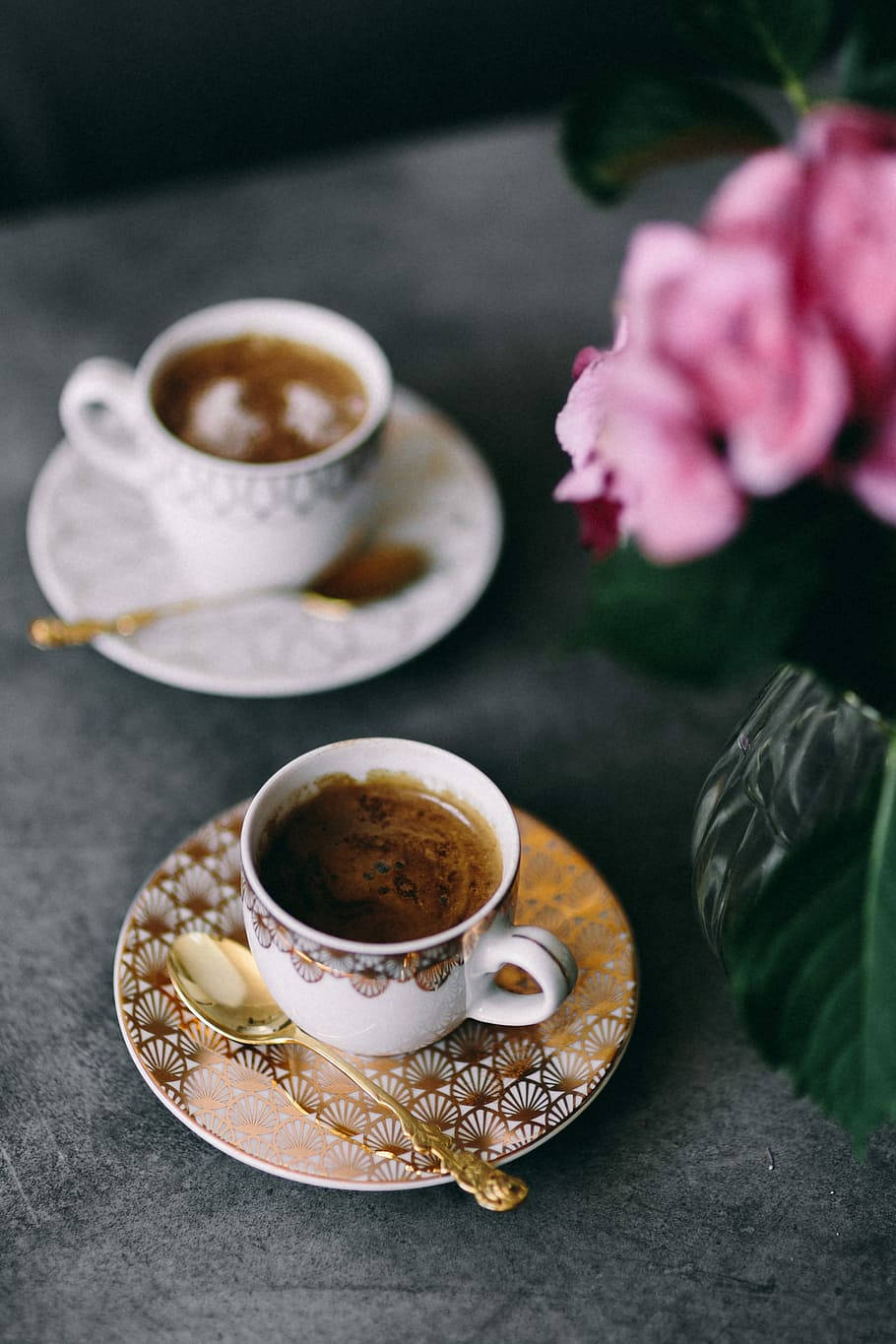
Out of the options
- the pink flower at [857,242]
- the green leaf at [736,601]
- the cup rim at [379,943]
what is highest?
the pink flower at [857,242]

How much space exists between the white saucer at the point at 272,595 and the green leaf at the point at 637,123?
1.54 feet

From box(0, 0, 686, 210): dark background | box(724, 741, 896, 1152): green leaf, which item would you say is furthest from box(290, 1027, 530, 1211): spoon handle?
box(0, 0, 686, 210): dark background

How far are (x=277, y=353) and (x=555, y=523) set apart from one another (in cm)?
26

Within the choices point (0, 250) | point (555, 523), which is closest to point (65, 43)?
point (0, 250)

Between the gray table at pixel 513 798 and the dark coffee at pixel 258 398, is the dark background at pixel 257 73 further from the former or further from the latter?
the dark coffee at pixel 258 398

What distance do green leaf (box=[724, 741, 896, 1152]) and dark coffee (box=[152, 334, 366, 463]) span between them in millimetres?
563

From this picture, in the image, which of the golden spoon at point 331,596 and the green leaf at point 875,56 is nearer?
the green leaf at point 875,56

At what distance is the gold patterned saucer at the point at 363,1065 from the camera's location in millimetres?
593

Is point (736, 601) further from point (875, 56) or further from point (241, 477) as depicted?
point (241, 477)

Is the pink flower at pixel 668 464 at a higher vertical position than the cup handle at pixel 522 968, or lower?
higher

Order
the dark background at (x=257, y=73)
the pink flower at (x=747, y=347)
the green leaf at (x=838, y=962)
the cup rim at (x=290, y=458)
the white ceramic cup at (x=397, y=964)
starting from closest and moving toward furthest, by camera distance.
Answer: the pink flower at (x=747, y=347) → the green leaf at (x=838, y=962) → the white ceramic cup at (x=397, y=964) → the cup rim at (x=290, y=458) → the dark background at (x=257, y=73)

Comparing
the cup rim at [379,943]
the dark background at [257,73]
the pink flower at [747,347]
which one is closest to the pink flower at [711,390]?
the pink flower at [747,347]

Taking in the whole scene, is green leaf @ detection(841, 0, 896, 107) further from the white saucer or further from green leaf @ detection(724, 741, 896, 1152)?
the white saucer

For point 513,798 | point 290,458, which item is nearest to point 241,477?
point 290,458
